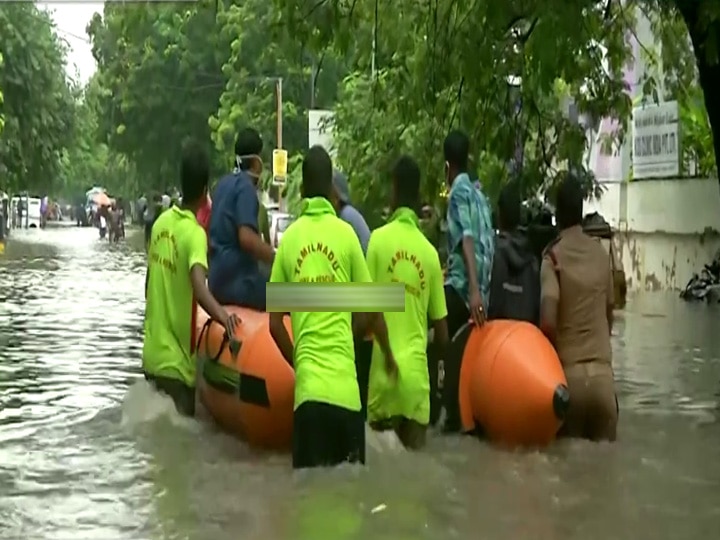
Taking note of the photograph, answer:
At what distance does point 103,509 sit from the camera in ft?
24.5

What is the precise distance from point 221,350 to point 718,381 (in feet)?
20.4

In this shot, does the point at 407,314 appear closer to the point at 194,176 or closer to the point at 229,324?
the point at 229,324

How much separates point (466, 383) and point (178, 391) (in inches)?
71.5

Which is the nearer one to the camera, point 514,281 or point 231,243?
point 231,243

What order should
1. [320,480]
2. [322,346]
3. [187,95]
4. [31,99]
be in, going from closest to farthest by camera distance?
[322,346] < [320,480] < [31,99] < [187,95]

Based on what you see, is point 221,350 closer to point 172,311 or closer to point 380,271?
point 172,311

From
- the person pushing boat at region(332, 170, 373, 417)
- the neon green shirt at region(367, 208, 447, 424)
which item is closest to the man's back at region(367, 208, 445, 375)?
the neon green shirt at region(367, 208, 447, 424)

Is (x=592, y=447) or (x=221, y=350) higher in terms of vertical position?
(x=221, y=350)

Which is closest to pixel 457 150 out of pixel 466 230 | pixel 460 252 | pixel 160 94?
pixel 466 230

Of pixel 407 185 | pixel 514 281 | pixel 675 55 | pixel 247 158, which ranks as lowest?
pixel 514 281

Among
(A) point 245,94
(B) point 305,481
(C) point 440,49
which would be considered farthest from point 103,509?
(A) point 245,94

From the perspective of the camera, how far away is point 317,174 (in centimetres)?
Answer: 793

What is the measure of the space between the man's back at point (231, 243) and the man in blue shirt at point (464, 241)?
4.12ft

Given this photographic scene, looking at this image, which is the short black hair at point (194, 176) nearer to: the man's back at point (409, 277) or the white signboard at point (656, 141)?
the man's back at point (409, 277)
